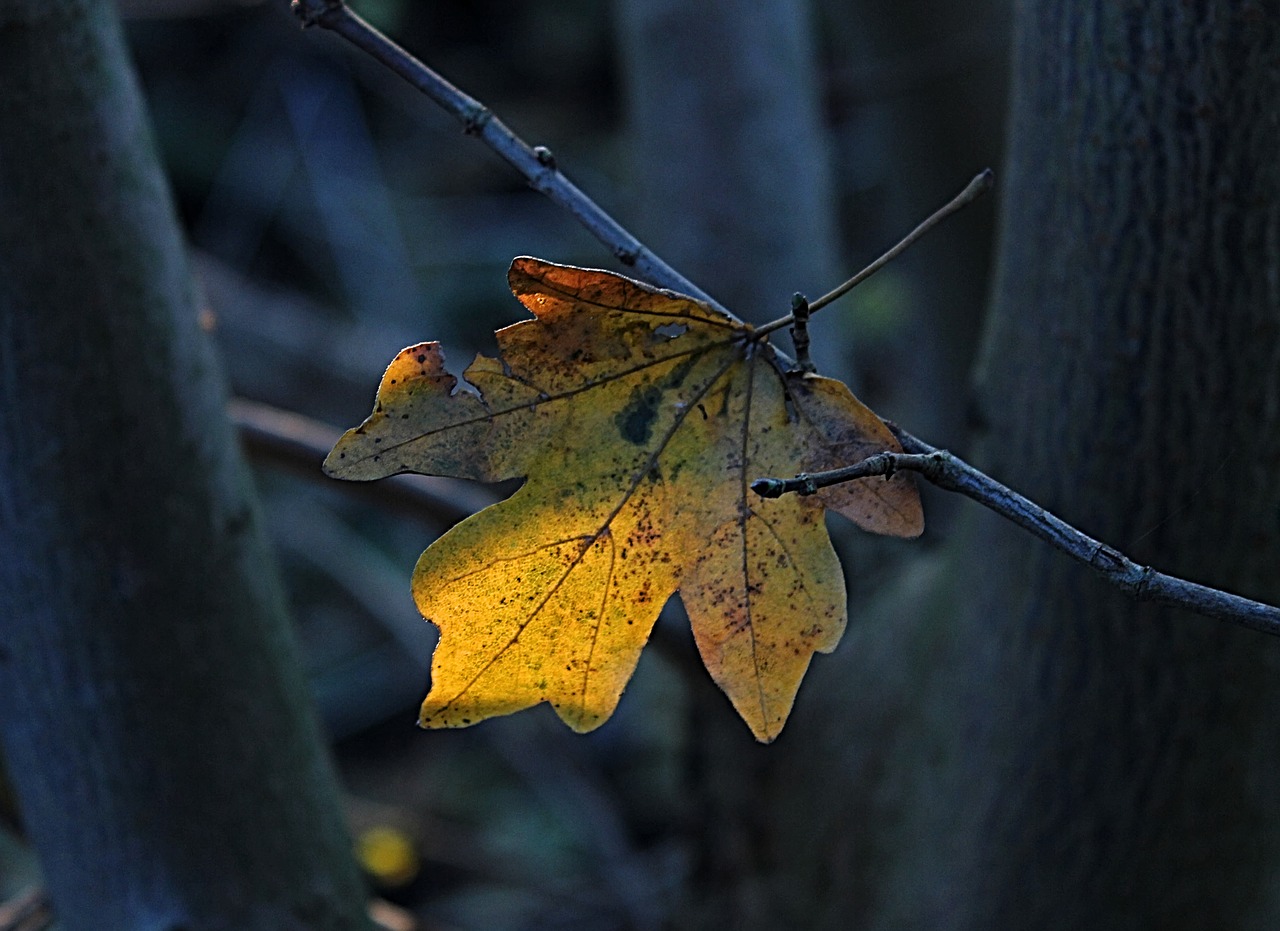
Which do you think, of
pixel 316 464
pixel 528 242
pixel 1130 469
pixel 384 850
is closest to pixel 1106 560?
pixel 1130 469

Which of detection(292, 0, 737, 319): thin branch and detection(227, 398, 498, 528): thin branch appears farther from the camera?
detection(227, 398, 498, 528): thin branch

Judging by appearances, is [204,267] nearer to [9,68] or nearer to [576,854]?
[576,854]

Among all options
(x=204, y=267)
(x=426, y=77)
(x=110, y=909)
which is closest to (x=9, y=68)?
(x=426, y=77)

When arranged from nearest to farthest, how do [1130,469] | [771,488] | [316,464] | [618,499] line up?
[771,488] < [618,499] < [1130,469] < [316,464]

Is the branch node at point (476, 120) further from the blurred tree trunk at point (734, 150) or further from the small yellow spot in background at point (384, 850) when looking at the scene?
the small yellow spot in background at point (384, 850)

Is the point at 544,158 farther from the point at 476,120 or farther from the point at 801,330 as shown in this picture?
the point at 801,330

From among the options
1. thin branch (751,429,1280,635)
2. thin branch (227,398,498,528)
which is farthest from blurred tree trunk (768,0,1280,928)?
thin branch (227,398,498,528)

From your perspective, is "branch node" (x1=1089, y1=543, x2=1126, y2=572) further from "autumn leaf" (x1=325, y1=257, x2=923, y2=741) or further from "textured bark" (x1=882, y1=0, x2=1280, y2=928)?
"textured bark" (x1=882, y1=0, x2=1280, y2=928)
